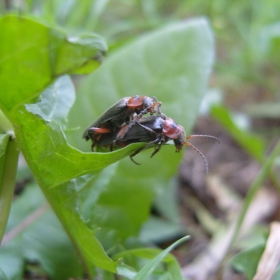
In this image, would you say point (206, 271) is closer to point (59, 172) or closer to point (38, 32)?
point (59, 172)

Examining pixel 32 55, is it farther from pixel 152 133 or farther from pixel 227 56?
pixel 227 56

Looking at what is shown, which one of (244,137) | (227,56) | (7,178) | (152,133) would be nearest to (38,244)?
(7,178)

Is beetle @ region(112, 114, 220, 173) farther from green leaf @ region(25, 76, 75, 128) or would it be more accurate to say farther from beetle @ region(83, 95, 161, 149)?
green leaf @ region(25, 76, 75, 128)

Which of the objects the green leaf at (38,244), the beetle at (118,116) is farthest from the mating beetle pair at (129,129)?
the green leaf at (38,244)

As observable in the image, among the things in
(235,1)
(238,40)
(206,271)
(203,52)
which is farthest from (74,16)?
(238,40)

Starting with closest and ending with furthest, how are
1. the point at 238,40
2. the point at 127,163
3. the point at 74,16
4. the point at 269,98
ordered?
the point at 127,163 → the point at 74,16 → the point at 269,98 → the point at 238,40

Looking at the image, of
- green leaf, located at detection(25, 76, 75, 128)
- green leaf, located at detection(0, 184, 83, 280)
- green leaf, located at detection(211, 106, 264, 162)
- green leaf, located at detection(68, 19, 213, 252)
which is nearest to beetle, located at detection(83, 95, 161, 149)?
green leaf, located at detection(25, 76, 75, 128)
